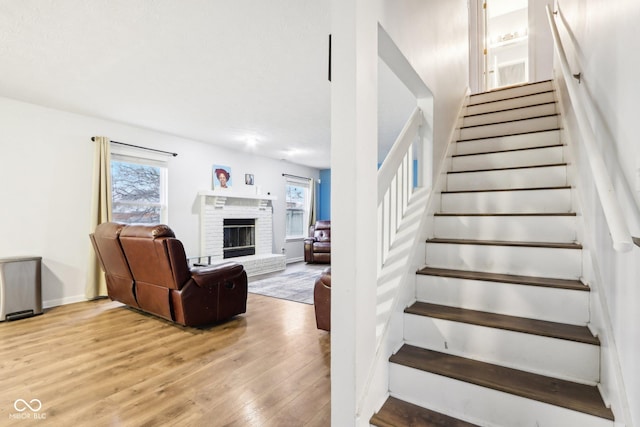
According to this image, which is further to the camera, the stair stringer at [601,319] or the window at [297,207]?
the window at [297,207]

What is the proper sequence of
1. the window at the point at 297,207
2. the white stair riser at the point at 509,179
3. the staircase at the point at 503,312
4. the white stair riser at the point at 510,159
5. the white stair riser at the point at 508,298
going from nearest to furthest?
the staircase at the point at 503,312
the white stair riser at the point at 508,298
the white stair riser at the point at 509,179
the white stair riser at the point at 510,159
the window at the point at 297,207

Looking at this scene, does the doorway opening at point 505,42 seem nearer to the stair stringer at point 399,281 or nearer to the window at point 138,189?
the stair stringer at point 399,281

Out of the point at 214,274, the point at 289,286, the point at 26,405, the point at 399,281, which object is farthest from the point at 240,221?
the point at 399,281

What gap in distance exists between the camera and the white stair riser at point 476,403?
1.22m

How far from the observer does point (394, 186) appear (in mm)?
1995

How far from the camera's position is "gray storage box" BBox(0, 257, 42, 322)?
3.31 metres

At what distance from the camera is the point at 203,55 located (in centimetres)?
270

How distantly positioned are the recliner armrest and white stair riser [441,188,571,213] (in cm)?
216

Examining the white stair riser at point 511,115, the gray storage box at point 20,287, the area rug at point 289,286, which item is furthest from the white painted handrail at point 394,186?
the gray storage box at point 20,287

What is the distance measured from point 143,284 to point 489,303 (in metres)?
3.22

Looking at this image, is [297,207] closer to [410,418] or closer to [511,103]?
[511,103]

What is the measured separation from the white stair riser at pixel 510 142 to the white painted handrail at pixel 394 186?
842 millimetres

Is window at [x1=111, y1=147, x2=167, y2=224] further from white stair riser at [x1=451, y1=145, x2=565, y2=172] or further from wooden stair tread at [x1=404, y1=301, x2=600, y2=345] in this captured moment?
wooden stair tread at [x1=404, y1=301, x2=600, y2=345]

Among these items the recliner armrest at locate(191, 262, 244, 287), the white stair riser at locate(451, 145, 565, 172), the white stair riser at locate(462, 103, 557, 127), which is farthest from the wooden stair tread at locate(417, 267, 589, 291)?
the recliner armrest at locate(191, 262, 244, 287)
